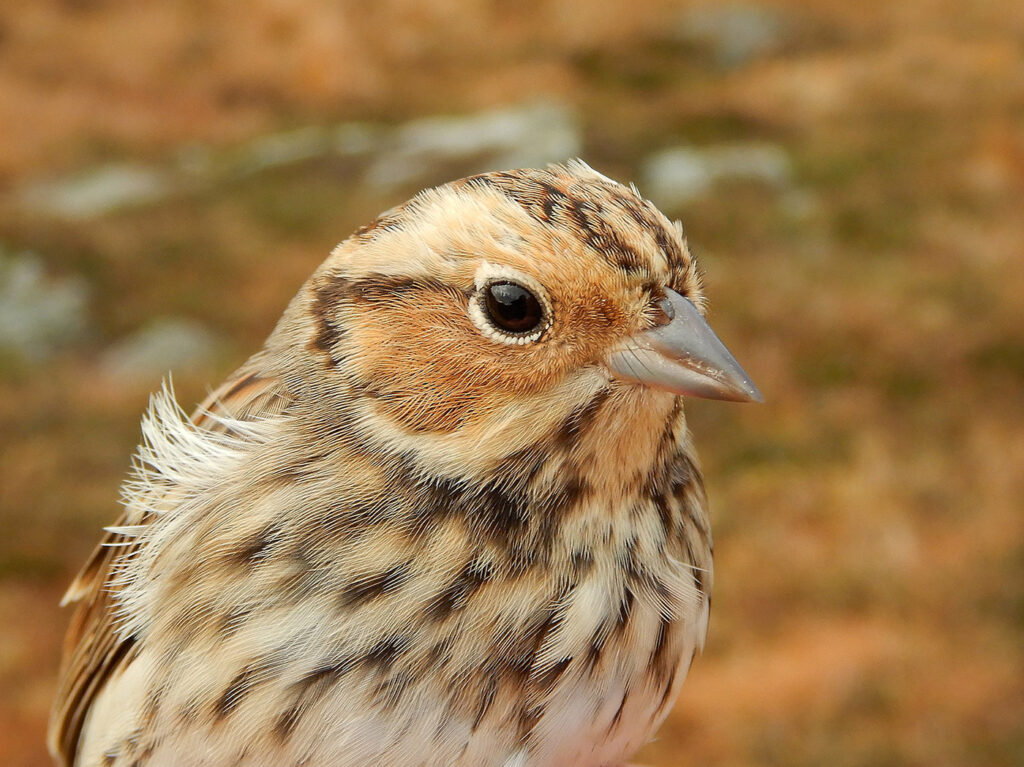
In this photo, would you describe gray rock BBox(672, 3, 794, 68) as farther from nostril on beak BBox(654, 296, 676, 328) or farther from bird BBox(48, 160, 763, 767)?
nostril on beak BBox(654, 296, 676, 328)

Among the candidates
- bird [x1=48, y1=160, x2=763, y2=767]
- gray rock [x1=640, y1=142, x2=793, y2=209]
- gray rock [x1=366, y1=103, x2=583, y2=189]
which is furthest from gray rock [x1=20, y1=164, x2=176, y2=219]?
bird [x1=48, y1=160, x2=763, y2=767]

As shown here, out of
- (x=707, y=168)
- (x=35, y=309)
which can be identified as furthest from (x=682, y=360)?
(x=35, y=309)

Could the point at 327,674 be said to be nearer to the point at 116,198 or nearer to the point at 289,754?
the point at 289,754

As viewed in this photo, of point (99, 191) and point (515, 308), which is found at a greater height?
point (99, 191)

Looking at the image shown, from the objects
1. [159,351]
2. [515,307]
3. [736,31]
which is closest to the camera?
[515,307]

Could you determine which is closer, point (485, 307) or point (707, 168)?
point (485, 307)

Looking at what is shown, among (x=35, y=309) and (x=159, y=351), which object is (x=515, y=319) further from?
(x=35, y=309)
